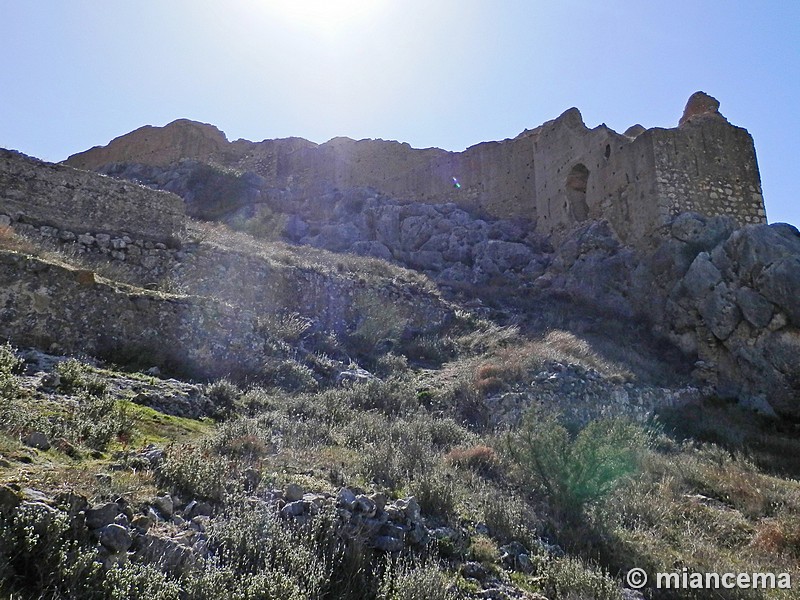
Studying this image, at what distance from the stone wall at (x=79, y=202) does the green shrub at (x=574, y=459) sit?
9.10 meters

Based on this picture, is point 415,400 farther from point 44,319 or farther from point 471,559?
point 44,319

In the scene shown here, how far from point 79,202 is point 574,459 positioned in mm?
10814

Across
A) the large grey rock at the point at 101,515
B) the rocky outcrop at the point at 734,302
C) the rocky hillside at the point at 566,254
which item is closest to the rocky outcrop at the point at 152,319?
the large grey rock at the point at 101,515

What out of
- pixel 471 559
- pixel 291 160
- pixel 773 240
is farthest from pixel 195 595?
pixel 291 160

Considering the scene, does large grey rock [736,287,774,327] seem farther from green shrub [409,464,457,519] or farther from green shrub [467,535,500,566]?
green shrub [467,535,500,566]

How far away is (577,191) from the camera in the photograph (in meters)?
19.7

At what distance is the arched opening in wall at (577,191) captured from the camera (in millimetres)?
19344

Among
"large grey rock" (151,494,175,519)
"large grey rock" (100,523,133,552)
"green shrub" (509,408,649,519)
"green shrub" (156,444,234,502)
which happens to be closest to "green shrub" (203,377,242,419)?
"green shrub" (156,444,234,502)

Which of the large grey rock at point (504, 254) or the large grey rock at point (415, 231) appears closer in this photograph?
the large grey rock at point (504, 254)

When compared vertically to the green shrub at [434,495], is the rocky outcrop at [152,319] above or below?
above

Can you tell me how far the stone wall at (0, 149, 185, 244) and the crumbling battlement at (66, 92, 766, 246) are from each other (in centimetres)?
1301

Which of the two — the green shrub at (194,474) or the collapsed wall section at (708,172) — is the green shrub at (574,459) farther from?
the collapsed wall section at (708,172)

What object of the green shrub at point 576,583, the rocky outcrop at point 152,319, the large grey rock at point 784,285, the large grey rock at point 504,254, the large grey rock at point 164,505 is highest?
the large grey rock at point 504,254

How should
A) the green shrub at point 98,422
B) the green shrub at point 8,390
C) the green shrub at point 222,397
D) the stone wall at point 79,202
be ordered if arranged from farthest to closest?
the stone wall at point 79,202
the green shrub at point 222,397
the green shrub at point 98,422
the green shrub at point 8,390
